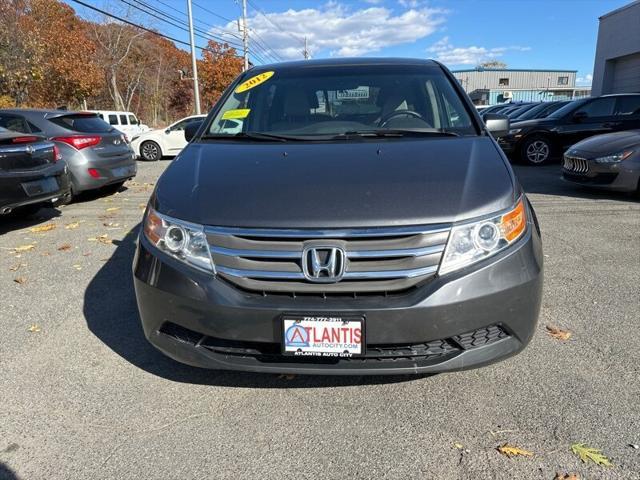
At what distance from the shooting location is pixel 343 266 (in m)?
2.02

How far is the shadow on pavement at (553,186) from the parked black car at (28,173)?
6.95 meters

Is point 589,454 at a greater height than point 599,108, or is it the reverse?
point 599,108

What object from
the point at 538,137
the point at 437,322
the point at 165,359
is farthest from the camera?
the point at 538,137

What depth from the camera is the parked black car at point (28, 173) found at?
17.1 feet

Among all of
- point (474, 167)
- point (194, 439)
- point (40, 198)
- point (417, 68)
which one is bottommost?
point (194, 439)

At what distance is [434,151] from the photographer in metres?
2.61

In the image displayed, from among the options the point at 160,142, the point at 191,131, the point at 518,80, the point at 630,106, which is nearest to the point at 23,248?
the point at 191,131

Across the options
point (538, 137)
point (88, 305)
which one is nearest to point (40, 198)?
point (88, 305)

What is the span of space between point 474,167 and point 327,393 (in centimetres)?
137

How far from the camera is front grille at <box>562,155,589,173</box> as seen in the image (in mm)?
7136

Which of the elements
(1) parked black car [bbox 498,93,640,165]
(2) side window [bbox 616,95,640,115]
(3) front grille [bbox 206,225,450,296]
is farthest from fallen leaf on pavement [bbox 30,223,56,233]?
(2) side window [bbox 616,95,640,115]

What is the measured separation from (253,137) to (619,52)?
852 inches

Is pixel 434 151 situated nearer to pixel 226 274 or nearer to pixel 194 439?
pixel 226 274

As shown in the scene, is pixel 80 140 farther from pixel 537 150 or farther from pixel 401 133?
pixel 537 150
